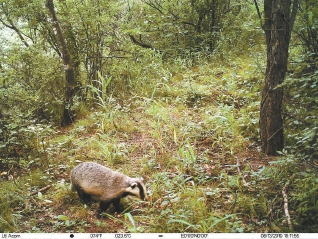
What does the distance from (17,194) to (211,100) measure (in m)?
A: 3.89

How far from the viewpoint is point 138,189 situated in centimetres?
344

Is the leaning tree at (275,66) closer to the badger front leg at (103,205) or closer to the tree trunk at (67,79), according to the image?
the badger front leg at (103,205)

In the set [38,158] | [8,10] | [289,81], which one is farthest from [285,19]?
[8,10]

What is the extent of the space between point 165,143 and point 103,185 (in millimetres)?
1389

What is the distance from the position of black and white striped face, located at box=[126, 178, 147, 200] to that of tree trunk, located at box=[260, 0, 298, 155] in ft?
5.87

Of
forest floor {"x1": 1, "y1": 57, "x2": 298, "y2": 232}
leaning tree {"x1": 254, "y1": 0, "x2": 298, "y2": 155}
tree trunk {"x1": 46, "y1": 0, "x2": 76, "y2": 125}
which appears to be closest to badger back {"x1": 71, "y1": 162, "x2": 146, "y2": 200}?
forest floor {"x1": 1, "y1": 57, "x2": 298, "y2": 232}

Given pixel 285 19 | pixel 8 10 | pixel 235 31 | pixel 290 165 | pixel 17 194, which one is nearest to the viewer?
pixel 290 165

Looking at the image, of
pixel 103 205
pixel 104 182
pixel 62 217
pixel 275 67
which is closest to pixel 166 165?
pixel 104 182

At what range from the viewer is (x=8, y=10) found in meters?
6.66

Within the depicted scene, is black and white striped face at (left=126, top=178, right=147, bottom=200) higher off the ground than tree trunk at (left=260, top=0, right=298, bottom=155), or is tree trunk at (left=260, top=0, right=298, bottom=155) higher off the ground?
tree trunk at (left=260, top=0, right=298, bottom=155)

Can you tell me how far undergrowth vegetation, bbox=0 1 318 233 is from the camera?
10.2 feet

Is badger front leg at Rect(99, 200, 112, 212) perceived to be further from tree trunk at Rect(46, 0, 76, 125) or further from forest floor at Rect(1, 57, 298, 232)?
tree trunk at Rect(46, 0, 76, 125)

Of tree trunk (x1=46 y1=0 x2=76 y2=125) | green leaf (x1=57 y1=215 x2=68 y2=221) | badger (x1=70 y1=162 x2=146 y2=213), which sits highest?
tree trunk (x1=46 y1=0 x2=76 y2=125)

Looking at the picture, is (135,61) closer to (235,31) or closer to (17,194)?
(235,31)
